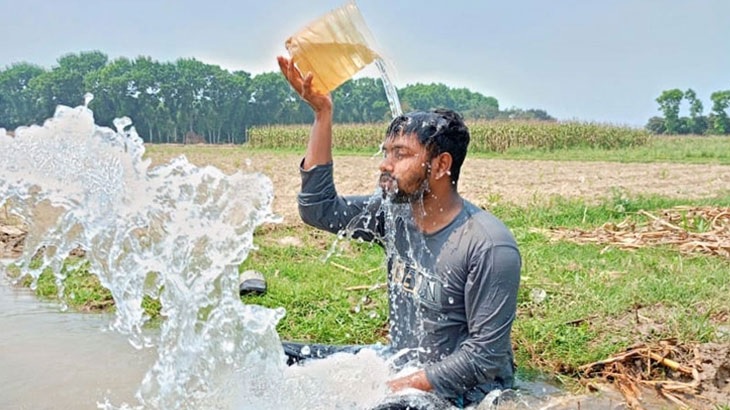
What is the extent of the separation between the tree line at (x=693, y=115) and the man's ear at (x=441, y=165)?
2670 inches

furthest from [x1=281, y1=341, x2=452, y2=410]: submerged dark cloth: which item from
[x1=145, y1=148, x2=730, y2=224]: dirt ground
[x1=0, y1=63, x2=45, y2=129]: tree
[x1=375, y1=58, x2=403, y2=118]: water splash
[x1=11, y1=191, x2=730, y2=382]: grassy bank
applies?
[x1=0, y1=63, x2=45, y2=129]: tree

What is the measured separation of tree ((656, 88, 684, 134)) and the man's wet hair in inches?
2790

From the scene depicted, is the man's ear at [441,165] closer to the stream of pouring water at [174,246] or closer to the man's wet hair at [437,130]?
the man's wet hair at [437,130]

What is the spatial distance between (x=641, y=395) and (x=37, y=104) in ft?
188

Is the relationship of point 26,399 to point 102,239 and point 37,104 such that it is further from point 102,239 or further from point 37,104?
point 37,104

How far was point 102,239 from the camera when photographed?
2857 millimetres

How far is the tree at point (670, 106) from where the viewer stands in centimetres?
6900

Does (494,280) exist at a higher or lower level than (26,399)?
higher

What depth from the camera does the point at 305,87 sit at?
2.88 meters

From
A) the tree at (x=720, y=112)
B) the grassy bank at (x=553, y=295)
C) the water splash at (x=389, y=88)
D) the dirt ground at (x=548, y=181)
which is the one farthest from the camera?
the tree at (x=720, y=112)

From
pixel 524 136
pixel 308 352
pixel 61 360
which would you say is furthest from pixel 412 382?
pixel 524 136

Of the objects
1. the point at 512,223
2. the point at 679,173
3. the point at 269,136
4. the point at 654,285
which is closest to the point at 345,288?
the point at 654,285

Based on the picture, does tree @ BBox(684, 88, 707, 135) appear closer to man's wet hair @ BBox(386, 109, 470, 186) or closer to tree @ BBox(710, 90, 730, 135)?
tree @ BBox(710, 90, 730, 135)

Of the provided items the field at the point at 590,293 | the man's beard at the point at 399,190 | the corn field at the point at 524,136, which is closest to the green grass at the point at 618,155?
the corn field at the point at 524,136
